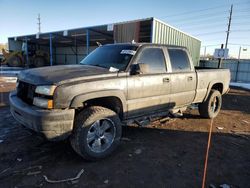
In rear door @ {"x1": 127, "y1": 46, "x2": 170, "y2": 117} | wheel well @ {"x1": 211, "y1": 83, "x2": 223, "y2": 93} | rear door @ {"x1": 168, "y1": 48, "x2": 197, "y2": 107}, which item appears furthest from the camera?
wheel well @ {"x1": 211, "y1": 83, "x2": 223, "y2": 93}

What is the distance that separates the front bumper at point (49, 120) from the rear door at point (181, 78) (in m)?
2.54

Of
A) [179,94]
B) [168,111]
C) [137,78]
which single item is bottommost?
[168,111]

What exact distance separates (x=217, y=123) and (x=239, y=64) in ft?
59.8

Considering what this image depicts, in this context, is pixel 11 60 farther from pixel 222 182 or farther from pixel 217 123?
pixel 222 182

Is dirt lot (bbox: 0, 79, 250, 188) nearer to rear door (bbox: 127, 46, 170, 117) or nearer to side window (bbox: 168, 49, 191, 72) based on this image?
rear door (bbox: 127, 46, 170, 117)

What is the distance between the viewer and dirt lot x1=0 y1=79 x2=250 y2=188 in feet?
9.93

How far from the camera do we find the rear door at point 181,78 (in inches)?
189

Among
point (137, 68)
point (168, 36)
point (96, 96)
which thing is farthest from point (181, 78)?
point (168, 36)

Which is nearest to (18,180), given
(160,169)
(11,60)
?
(160,169)

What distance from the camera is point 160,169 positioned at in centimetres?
336

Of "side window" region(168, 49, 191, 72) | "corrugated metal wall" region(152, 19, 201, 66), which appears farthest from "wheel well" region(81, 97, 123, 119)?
"corrugated metal wall" region(152, 19, 201, 66)

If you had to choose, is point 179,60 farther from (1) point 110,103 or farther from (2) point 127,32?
(2) point 127,32

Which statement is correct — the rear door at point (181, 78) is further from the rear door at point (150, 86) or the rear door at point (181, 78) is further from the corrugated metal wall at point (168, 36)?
the corrugated metal wall at point (168, 36)

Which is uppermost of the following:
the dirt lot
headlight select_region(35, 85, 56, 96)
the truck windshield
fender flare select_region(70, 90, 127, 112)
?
the truck windshield
